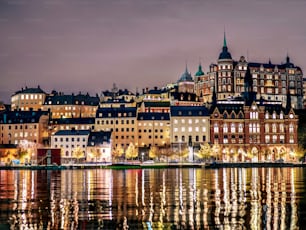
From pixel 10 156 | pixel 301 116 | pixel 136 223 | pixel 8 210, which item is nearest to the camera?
pixel 136 223

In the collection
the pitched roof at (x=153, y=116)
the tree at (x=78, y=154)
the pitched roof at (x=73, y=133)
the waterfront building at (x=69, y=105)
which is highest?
the waterfront building at (x=69, y=105)

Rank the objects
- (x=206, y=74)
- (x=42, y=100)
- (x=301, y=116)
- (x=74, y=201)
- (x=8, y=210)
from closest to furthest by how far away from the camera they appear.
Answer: (x=8, y=210)
(x=74, y=201)
(x=301, y=116)
(x=42, y=100)
(x=206, y=74)

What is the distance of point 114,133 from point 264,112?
34.8 m

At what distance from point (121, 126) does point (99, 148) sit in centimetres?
1300

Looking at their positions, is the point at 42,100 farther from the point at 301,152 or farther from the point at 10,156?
the point at 301,152

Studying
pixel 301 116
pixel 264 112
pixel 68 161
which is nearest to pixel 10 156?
pixel 68 161

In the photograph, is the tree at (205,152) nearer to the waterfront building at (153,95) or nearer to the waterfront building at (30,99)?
the waterfront building at (153,95)

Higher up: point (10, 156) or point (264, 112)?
point (264, 112)

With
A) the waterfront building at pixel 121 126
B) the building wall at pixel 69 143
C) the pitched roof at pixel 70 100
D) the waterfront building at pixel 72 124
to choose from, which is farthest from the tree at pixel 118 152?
the pitched roof at pixel 70 100

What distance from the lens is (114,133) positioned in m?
140

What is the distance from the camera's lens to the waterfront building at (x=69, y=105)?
17538 cm

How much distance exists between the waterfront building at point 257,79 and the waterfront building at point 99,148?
195 feet

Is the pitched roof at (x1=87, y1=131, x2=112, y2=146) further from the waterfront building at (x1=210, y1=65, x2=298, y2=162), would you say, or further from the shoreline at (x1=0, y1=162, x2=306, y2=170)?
the waterfront building at (x1=210, y1=65, x2=298, y2=162)

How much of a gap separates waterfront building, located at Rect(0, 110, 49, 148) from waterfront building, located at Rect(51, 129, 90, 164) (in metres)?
8.93
